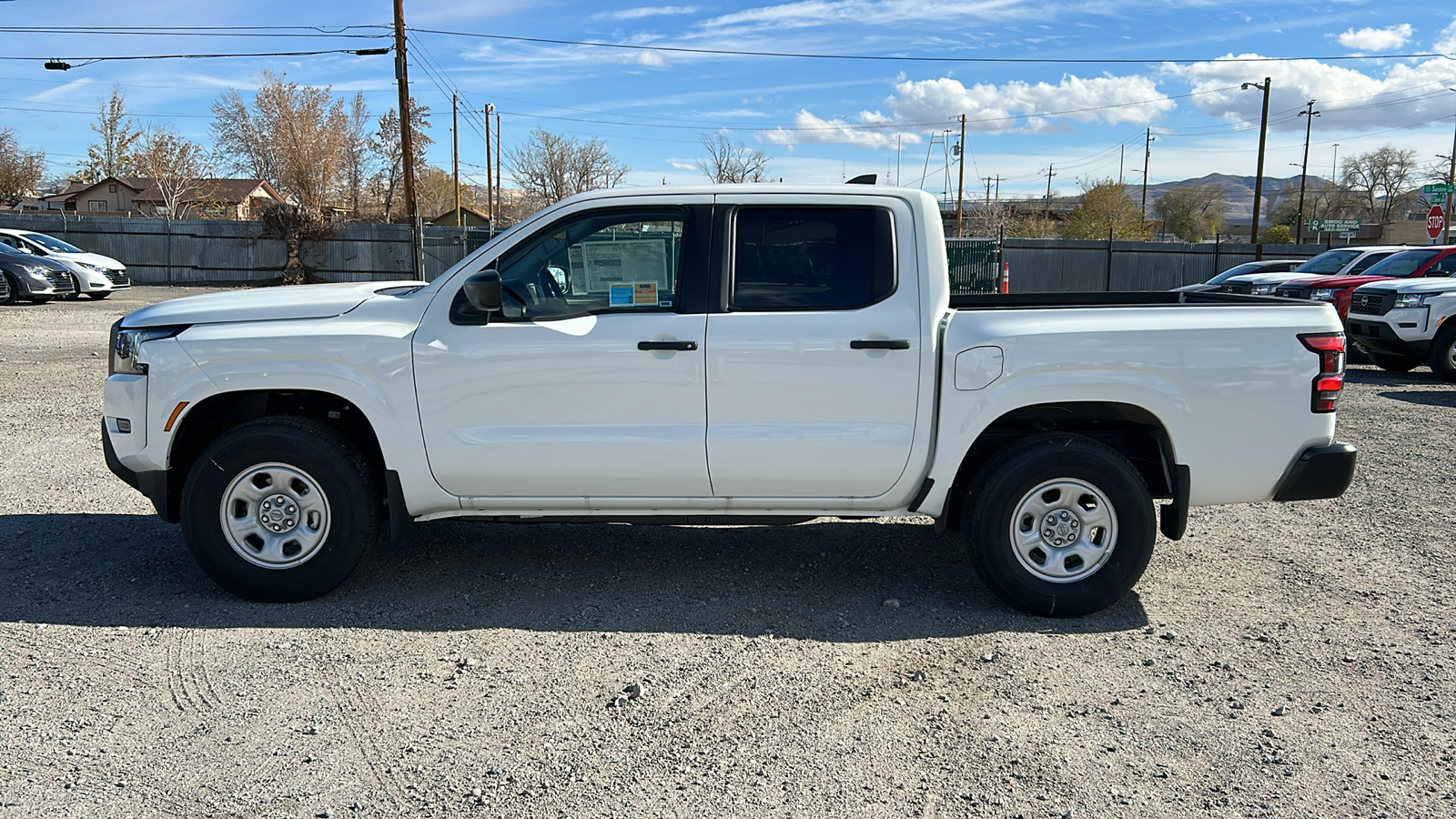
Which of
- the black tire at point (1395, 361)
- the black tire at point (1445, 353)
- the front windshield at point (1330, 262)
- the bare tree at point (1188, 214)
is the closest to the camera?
the black tire at point (1445, 353)

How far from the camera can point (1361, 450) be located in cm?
853

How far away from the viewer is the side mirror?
4.46m

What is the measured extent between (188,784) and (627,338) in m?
2.33

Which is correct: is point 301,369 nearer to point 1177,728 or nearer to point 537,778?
point 537,778

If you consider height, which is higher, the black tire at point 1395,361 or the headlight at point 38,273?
the headlight at point 38,273

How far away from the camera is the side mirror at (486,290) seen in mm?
4461

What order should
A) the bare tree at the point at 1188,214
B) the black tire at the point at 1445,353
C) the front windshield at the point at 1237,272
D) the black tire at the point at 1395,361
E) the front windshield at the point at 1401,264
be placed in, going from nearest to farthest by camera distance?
the black tire at the point at 1445,353 < the black tire at the point at 1395,361 < the front windshield at the point at 1401,264 < the front windshield at the point at 1237,272 < the bare tree at the point at 1188,214

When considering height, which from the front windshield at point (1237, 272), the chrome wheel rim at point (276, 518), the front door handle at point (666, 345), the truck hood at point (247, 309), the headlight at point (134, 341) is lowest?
the chrome wheel rim at point (276, 518)

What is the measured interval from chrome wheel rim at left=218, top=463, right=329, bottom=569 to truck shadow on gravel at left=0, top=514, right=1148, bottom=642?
0.25m

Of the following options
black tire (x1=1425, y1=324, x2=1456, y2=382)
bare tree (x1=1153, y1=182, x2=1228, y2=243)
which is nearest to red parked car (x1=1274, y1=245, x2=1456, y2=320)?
black tire (x1=1425, y1=324, x2=1456, y2=382)

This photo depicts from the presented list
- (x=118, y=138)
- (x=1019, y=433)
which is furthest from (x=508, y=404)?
(x=118, y=138)

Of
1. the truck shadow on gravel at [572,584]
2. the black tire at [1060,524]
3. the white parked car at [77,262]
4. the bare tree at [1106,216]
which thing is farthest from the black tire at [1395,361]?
the bare tree at [1106,216]

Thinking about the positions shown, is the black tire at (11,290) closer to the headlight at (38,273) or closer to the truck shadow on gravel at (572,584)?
the headlight at (38,273)

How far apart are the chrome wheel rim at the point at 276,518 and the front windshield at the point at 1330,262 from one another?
16.8 metres
